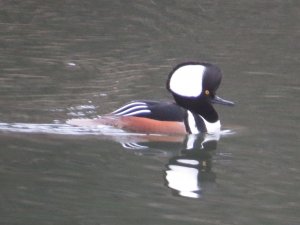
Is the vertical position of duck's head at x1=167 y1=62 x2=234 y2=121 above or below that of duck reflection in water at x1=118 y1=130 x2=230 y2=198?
above

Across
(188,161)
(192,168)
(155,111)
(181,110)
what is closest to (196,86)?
(181,110)

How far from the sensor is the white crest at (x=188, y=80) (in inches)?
501

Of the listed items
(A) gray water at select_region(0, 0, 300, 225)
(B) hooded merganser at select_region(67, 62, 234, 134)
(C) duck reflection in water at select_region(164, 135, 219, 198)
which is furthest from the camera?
(B) hooded merganser at select_region(67, 62, 234, 134)

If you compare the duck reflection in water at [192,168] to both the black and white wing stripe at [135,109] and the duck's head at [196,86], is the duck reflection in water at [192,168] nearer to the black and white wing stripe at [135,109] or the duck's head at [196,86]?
the duck's head at [196,86]

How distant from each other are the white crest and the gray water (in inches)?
23.2

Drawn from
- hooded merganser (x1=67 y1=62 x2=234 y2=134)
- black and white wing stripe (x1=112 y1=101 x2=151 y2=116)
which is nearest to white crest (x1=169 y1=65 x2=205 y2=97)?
hooded merganser (x1=67 y1=62 x2=234 y2=134)

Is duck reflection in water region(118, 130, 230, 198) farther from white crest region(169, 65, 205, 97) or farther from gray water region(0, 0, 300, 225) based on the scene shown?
white crest region(169, 65, 205, 97)

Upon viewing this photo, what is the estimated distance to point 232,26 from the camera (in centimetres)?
1972

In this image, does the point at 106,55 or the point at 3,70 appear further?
the point at 106,55

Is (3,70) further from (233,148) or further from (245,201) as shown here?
(245,201)

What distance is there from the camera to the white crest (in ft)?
41.8

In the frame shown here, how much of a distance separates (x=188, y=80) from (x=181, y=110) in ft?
1.19

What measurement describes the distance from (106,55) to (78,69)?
4.10 feet

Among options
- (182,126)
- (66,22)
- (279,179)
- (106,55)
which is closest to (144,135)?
(182,126)
